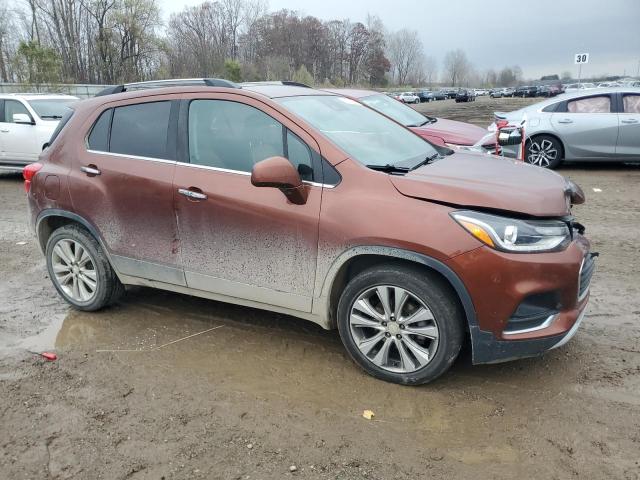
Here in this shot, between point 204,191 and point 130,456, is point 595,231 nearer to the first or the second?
point 204,191

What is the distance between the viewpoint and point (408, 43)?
5202 inches

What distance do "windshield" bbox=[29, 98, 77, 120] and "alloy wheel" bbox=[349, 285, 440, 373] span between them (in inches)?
414

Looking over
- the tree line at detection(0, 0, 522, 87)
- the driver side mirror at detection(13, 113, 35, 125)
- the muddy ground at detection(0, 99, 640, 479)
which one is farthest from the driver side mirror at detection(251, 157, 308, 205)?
the tree line at detection(0, 0, 522, 87)

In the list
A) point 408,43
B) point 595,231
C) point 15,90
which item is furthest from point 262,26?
point 595,231

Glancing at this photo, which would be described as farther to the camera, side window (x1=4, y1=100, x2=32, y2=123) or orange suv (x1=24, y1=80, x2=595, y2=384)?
side window (x1=4, y1=100, x2=32, y2=123)

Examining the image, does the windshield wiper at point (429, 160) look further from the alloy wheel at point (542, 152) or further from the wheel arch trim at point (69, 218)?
the alloy wheel at point (542, 152)

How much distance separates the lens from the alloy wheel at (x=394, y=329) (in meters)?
3.23

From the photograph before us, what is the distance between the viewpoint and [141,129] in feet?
13.7

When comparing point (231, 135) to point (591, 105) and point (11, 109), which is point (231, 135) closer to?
point (591, 105)

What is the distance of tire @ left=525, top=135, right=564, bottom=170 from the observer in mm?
10609

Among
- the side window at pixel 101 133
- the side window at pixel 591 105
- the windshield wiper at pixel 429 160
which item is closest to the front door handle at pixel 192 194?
the side window at pixel 101 133

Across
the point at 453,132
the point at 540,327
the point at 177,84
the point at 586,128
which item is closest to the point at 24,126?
the point at 453,132

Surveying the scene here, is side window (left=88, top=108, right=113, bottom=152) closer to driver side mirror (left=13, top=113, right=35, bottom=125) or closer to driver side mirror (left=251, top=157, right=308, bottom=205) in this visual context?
driver side mirror (left=251, top=157, right=308, bottom=205)

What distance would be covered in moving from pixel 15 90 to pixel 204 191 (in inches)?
1310
